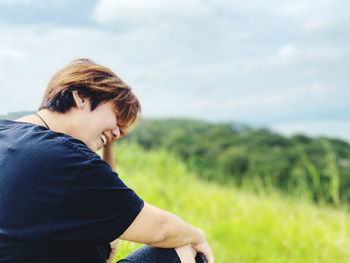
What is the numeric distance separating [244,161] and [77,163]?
10510 millimetres

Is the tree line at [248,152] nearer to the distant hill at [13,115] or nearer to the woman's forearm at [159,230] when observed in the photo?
the distant hill at [13,115]

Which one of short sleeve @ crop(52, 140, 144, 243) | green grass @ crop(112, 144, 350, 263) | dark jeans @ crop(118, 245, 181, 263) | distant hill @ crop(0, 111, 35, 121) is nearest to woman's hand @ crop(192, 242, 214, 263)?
dark jeans @ crop(118, 245, 181, 263)

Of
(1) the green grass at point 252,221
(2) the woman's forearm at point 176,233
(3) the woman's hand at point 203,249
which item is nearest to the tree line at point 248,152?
(1) the green grass at point 252,221

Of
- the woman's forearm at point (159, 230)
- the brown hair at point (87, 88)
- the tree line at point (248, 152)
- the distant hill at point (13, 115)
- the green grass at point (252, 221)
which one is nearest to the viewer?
the woman's forearm at point (159, 230)

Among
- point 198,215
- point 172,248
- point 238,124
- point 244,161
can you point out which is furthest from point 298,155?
point 172,248

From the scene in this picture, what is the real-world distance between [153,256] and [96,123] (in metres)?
0.57

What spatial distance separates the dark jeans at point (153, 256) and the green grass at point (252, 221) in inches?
76.4

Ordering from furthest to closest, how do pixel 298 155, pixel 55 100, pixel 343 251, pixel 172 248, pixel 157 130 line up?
1. pixel 157 130
2. pixel 298 155
3. pixel 343 251
4. pixel 172 248
5. pixel 55 100

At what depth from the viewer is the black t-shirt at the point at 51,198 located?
1.17m

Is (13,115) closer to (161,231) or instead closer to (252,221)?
(161,231)

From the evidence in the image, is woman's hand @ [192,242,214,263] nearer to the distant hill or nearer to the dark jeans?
the dark jeans

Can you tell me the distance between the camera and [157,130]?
42.8 ft

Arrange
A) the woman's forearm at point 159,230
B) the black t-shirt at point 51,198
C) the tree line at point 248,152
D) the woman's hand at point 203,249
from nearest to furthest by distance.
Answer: the black t-shirt at point 51,198
the woman's forearm at point 159,230
the woman's hand at point 203,249
the tree line at point 248,152

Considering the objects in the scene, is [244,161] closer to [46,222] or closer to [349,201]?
[349,201]
